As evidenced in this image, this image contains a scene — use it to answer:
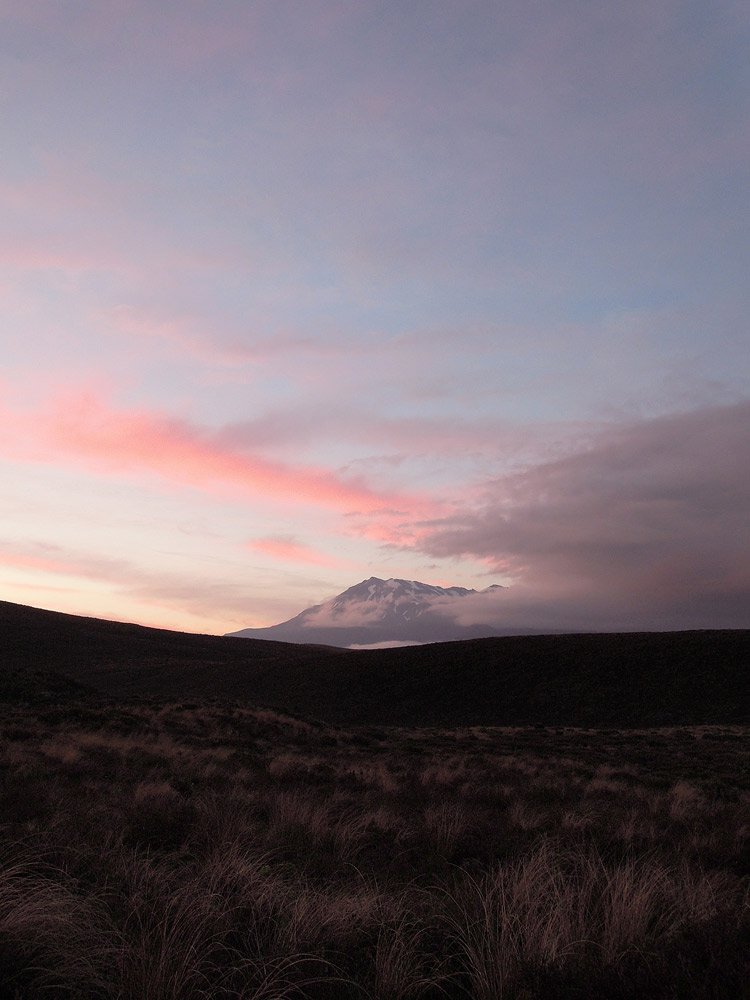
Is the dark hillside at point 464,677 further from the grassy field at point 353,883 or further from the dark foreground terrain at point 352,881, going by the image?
the grassy field at point 353,883

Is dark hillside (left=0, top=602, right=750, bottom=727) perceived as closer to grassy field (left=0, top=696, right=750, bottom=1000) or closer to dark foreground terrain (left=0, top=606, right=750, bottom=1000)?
dark foreground terrain (left=0, top=606, right=750, bottom=1000)

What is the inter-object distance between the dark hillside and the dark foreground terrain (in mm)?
41045

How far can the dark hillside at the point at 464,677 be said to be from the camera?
5419 cm

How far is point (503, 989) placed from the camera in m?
3.54

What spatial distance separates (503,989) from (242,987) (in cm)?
156

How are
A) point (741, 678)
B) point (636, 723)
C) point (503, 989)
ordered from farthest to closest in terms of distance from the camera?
point (741, 678) < point (636, 723) < point (503, 989)

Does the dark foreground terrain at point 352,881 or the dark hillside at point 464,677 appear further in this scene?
the dark hillside at point 464,677

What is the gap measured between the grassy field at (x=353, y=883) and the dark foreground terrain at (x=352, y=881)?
0.03 meters

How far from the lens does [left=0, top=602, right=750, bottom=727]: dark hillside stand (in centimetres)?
5419

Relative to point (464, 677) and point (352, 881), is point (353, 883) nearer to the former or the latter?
point (352, 881)

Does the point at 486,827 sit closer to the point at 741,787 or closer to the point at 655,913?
the point at 655,913

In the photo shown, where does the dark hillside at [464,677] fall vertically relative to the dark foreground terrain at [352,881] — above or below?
below

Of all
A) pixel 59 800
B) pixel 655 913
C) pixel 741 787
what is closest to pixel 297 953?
pixel 655 913

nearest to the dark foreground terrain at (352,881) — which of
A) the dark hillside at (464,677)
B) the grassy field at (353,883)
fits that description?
the grassy field at (353,883)
